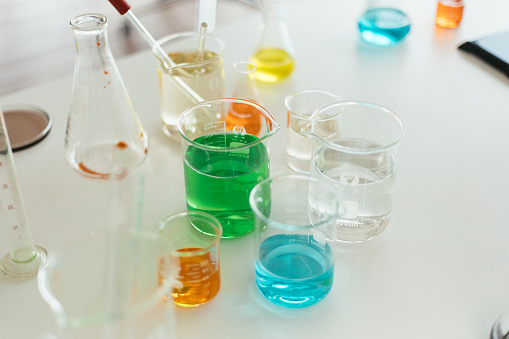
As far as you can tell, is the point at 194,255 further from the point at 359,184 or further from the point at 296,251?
the point at 359,184

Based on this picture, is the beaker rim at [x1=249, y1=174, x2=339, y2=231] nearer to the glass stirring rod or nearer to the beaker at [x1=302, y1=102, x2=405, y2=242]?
the beaker at [x1=302, y1=102, x2=405, y2=242]

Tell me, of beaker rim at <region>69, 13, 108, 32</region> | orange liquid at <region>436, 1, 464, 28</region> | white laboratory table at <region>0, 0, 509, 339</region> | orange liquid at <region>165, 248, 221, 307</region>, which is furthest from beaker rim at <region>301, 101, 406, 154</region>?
orange liquid at <region>436, 1, 464, 28</region>

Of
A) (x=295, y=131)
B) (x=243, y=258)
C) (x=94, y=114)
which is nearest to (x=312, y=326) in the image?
(x=243, y=258)

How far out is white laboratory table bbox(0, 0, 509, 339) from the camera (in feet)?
2.91

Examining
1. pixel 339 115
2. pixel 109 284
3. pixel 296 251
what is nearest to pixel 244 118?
pixel 339 115

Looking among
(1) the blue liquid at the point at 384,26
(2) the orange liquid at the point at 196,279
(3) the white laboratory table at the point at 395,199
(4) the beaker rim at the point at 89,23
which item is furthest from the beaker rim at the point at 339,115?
(1) the blue liquid at the point at 384,26

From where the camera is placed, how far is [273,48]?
1.43 metres

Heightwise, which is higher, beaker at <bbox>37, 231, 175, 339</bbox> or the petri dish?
beaker at <bbox>37, 231, 175, 339</bbox>

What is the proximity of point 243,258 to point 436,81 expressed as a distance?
723mm

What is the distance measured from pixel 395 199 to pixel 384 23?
0.65m

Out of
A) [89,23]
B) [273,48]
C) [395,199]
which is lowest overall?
[395,199]

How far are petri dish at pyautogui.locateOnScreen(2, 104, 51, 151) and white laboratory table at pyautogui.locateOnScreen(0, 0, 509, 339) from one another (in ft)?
0.07

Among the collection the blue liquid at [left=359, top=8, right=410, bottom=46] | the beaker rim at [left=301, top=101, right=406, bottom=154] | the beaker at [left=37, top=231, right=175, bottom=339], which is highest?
the beaker rim at [left=301, top=101, right=406, bottom=154]

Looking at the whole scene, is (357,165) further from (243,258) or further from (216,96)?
(216,96)
